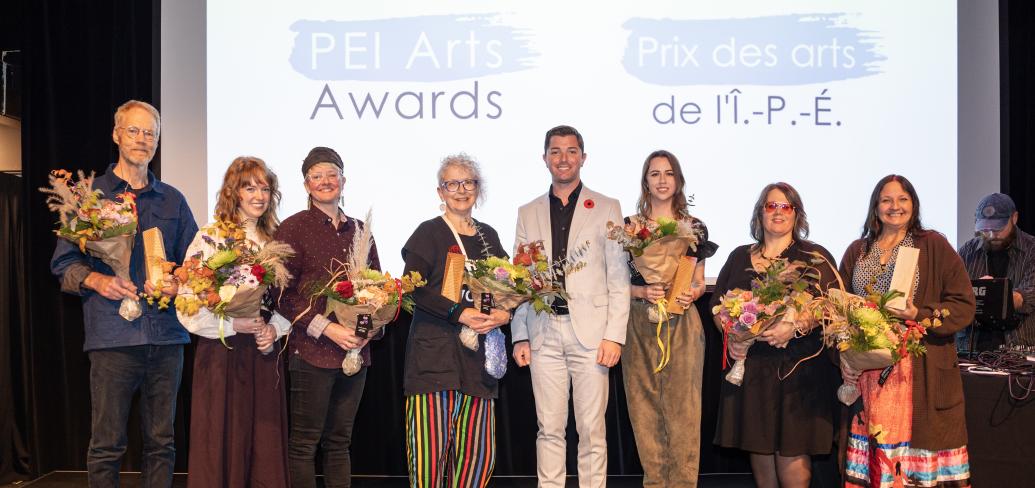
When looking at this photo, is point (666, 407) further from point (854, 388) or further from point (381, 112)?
point (381, 112)

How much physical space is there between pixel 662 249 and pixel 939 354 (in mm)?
1210

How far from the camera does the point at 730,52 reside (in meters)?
4.63

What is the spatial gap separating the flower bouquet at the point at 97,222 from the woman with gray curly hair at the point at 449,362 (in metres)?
1.09

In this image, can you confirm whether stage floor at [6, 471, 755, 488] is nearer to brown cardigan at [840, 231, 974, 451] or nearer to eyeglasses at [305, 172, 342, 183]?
brown cardigan at [840, 231, 974, 451]

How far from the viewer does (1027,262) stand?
4371mm

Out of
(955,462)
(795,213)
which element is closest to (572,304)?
(795,213)

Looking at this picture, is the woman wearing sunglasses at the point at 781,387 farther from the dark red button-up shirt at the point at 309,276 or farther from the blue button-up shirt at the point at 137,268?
the blue button-up shirt at the point at 137,268

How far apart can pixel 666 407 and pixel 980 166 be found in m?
2.82

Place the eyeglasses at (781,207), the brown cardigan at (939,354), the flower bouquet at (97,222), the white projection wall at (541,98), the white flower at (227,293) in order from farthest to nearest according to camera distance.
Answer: the white projection wall at (541,98) → the eyeglasses at (781,207) → the brown cardigan at (939,354) → the flower bouquet at (97,222) → the white flower at (227,293)

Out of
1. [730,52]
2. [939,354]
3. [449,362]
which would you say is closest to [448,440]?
[449,362]

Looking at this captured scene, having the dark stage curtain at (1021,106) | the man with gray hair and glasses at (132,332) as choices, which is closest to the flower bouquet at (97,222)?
the man with gray hair and glasses at (132,332)

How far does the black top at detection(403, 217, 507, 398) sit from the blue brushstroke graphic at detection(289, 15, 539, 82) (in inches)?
60.3

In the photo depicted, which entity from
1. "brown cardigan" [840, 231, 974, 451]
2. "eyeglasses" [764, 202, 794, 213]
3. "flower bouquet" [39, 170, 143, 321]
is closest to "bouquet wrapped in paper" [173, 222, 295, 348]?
"flower bouquet" [39, 170, 143, 321]

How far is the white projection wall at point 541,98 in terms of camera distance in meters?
4.55
